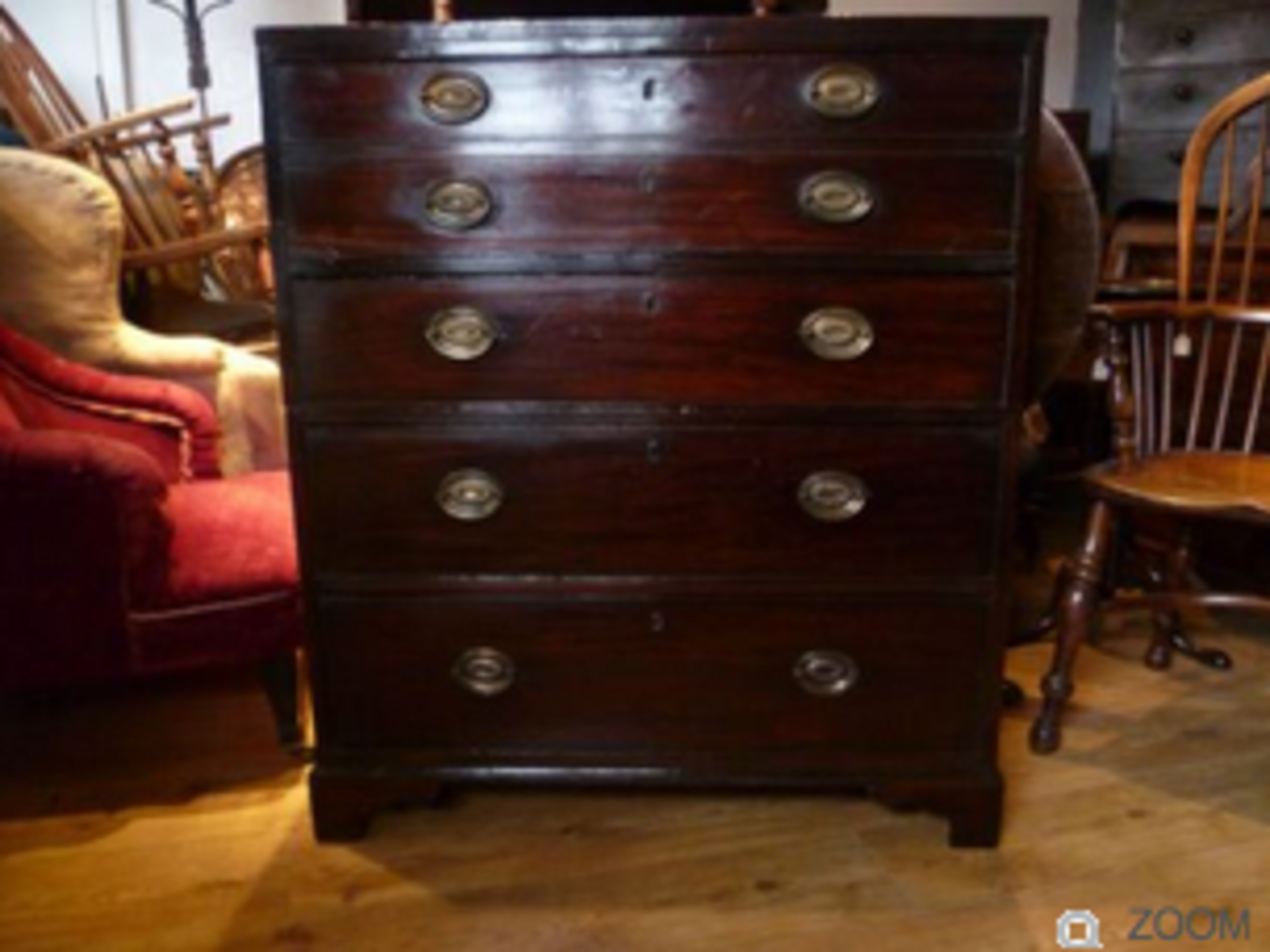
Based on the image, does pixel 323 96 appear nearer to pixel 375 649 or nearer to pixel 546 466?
pixel 546 466

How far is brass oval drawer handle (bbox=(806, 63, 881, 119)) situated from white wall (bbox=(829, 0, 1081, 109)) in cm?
230

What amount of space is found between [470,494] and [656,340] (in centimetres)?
35

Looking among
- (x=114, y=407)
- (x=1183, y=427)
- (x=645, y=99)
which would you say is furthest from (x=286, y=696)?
(x=1183, y=427)

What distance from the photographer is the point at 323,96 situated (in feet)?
4.81

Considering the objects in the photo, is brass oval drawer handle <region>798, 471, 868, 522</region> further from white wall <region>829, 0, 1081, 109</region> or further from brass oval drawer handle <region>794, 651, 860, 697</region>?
white wall <region>829, 0, 1081, 109</region>

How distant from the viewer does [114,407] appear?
2072 millimetres

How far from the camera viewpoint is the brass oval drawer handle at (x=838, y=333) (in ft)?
4.97

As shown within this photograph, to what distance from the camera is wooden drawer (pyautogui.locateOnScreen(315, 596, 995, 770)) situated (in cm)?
165

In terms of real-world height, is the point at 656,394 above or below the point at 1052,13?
below

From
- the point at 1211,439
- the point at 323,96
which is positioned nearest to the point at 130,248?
the point at 323,96

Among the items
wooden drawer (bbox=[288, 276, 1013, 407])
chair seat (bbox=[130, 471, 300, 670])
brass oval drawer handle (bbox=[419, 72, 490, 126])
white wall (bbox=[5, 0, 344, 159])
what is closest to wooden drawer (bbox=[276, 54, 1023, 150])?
brass oval drawer handle (bbox=[419, 72, 490, 126])

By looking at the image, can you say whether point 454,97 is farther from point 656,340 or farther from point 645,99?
point 656,340

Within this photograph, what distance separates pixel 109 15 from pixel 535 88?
2.73 metres

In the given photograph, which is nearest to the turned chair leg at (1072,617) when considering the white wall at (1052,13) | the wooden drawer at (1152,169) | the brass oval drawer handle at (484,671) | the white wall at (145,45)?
the brass oval drawer handle at (484,671)
